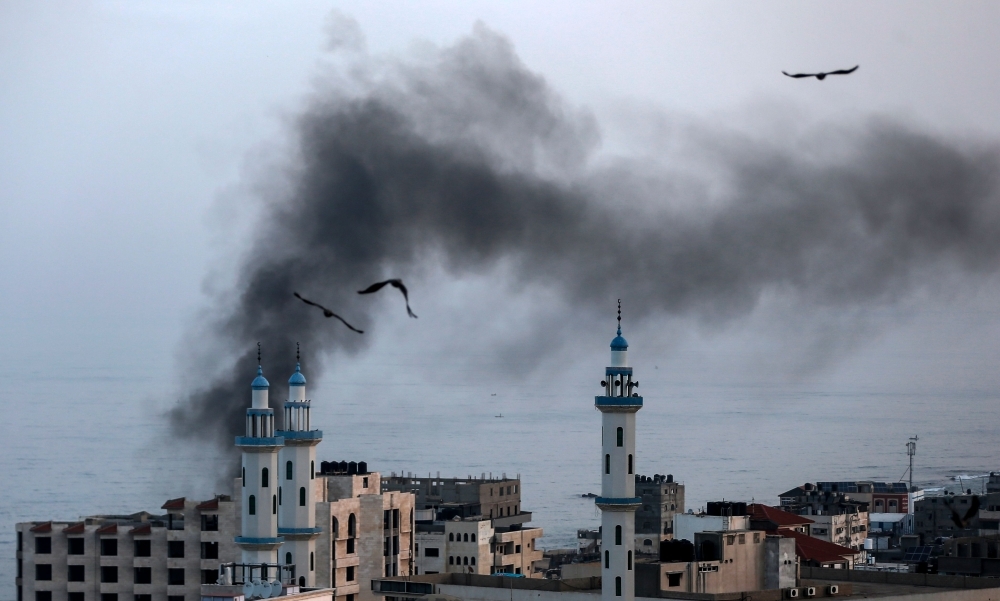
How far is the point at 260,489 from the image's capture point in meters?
39.2

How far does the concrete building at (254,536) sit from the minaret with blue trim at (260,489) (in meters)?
0.02

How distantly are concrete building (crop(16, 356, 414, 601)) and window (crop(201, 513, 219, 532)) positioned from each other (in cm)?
2

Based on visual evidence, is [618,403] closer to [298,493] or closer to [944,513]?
[298,493]

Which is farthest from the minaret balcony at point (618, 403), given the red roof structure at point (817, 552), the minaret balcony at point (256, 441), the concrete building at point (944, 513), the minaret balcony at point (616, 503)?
the concrete building at point (944, 513)

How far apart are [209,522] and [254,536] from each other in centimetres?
541

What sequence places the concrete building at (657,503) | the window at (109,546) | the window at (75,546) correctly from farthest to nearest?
the concrete building at (657,503) → the window at (75,546) → the window at (109,546)

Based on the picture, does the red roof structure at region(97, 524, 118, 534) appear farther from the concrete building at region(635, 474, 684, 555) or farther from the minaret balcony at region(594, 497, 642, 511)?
the concrete building at region(635, 474, 684, 555)

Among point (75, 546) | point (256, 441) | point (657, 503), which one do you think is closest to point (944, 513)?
point (657, 503)

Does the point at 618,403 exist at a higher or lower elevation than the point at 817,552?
higher

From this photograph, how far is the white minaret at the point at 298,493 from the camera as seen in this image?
40031 mm

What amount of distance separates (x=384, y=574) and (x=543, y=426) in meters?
75.3

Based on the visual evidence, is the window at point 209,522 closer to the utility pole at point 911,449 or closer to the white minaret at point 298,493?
the white minaret at point 298,493

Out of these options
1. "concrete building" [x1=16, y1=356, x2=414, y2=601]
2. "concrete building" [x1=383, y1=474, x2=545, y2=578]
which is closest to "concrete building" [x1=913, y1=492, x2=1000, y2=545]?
"concrete building" [x1=383, y1=474, x2=545, y2=578]

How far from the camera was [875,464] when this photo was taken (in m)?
102
